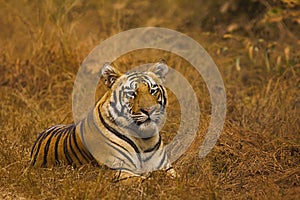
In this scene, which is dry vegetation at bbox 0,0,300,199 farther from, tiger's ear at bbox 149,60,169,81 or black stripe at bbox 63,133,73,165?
tiger's ear at bbox 149,60,169,81

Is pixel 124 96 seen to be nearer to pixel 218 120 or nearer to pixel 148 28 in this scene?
pixel 218 120

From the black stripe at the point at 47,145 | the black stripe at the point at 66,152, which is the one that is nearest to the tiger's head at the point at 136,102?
the black stripe at the point at 66,152

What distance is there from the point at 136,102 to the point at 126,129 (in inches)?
8.3

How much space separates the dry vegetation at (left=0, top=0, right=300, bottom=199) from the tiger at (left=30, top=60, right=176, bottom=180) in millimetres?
170

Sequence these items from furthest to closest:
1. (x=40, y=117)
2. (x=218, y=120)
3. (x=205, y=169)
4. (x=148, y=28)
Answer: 1. (x=148, y=28)
2. (x=40, y=117)
3. (x=218, y=120)
4. (x=205, y=169)

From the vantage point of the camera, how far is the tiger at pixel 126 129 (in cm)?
475

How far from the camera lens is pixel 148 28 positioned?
8148 mm

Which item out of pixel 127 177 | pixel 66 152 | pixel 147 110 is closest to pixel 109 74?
pixel 147 110

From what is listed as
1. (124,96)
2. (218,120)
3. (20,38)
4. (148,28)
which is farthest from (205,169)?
(20,38)

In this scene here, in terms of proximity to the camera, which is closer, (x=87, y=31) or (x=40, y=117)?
(x=40, y=117)

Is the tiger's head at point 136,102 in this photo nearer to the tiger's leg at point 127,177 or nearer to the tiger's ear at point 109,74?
the tiger's ear at point 109,74

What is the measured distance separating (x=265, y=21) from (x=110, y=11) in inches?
88.3

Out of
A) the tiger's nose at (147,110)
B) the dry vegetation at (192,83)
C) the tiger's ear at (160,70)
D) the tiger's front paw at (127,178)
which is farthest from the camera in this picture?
the tiger's ear at (160,70)

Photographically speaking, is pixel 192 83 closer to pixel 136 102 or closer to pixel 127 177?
pixel 136 102
